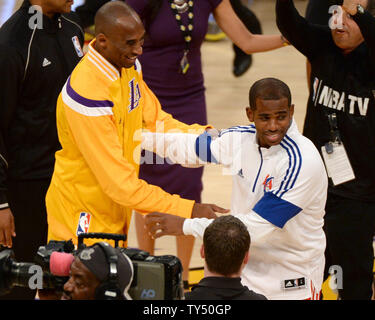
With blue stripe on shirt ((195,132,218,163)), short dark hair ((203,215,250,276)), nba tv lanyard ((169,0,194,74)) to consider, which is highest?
nba tv lanyard ((169,0,194,74))

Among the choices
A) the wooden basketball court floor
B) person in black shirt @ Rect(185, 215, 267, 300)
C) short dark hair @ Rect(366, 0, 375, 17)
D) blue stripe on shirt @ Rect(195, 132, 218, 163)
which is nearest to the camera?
person in black shirt @ Rect(185, 215, 267, 300)

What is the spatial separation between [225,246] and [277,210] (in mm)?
469

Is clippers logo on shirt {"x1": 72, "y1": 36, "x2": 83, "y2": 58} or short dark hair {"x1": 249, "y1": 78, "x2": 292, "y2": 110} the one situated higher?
clippers logo on shirt {"x1": 72, "y1": 36, "x2": 83, "y2": 58}

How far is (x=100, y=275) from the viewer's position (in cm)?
284

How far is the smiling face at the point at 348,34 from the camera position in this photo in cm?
414

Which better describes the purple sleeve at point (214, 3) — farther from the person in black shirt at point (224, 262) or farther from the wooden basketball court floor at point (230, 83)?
the person in black shirt at point (224, 262)

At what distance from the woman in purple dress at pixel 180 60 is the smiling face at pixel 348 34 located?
724 millimetres

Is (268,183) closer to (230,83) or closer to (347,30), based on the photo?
(347,30)

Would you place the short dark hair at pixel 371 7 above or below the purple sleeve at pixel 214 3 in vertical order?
below

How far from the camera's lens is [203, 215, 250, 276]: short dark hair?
3082mm


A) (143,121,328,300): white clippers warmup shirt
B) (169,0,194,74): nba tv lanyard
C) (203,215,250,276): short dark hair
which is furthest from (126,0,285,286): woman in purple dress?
(203,215,250,276): short dark hair

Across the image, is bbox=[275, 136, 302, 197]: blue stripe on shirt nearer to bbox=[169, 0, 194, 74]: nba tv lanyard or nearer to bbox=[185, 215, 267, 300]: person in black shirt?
bbox=[185, 215, 267, 300]: person in black shirt

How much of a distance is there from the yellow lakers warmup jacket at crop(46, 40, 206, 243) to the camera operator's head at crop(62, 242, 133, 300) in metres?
0.72

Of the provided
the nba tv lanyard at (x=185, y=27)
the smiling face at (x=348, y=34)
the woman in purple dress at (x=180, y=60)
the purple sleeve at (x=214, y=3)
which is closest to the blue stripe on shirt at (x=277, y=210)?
the smiling face at (x=348, y=34)
